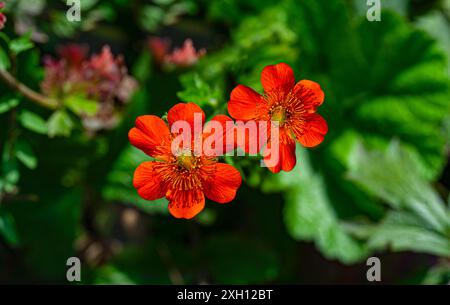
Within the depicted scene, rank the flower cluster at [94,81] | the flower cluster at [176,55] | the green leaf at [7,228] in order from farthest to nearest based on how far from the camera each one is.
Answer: the flower cluster at [176,55] < the flower cluster at [94,81] < the green leaf at [7,228]

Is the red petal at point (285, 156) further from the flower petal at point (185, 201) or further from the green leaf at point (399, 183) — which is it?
the green leaf at point (399, 183)

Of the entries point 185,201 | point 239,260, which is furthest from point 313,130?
point 239,260

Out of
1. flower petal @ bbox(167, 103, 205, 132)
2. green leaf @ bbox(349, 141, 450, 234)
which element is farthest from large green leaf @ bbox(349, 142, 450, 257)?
flower petal @ bbox(167, 103, 205, 132)

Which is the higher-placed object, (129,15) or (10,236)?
(129,15)

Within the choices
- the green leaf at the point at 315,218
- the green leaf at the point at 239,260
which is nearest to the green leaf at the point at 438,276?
the green leaf at the point at 315,218

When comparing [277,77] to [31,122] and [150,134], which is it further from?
[31,122]
